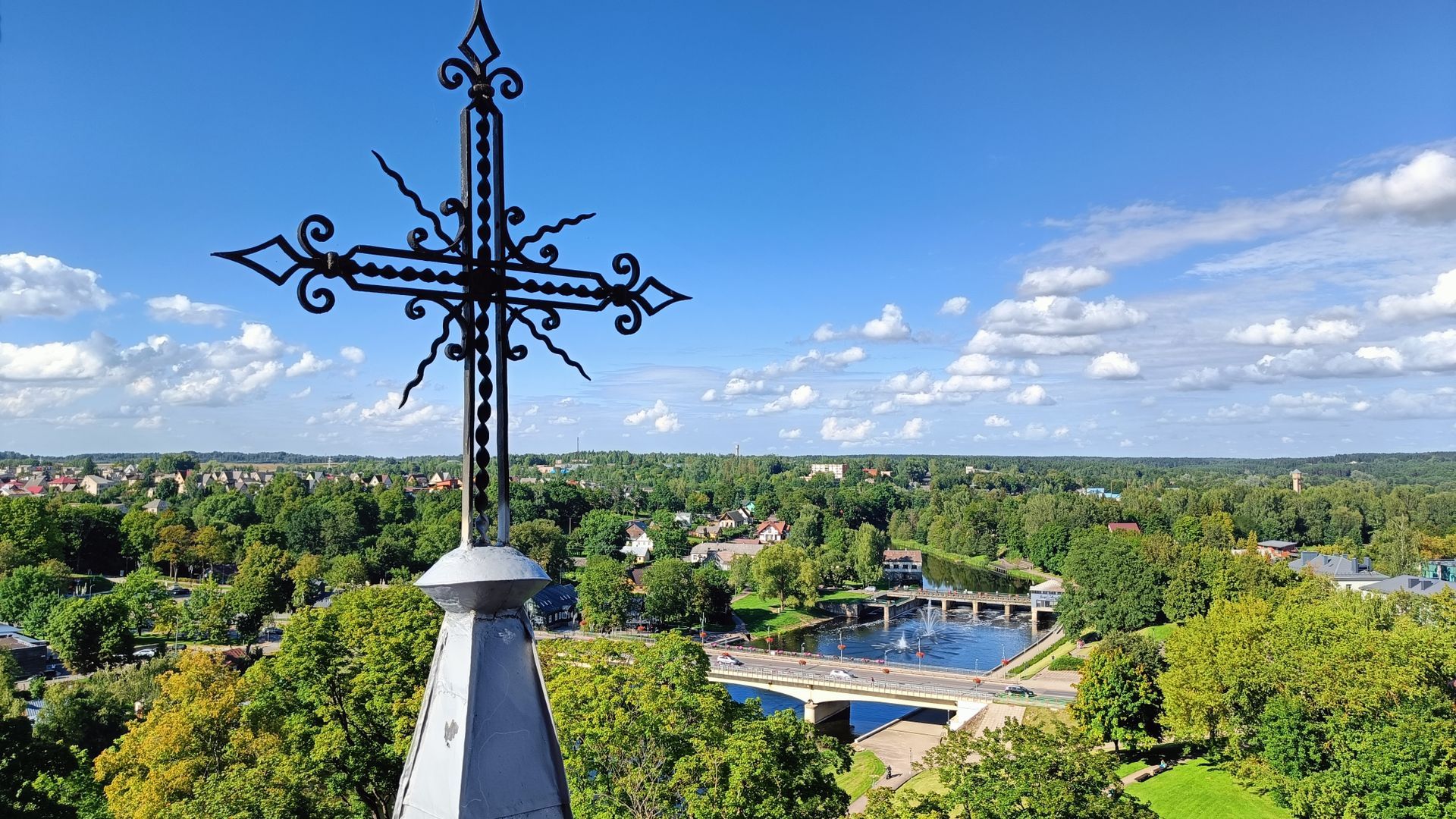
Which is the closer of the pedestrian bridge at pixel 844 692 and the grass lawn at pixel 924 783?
the grass lawn at pixel 924 783

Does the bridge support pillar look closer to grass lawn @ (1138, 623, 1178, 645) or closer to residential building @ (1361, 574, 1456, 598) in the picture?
grass lawn @ (1138, 623, 1178, 645)

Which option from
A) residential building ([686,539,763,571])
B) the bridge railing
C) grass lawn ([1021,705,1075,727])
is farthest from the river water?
residential building ([686,539,763,571])

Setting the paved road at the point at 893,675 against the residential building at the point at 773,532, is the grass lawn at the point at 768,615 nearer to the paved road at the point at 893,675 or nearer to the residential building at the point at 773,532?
the paved road at the point at 893,675

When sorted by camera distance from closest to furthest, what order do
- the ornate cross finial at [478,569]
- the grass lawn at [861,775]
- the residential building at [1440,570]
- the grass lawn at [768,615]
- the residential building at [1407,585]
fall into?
the ornate cross finial at [478,569] → the grass lawn at [861,775] → the residential building at [1407,585] → the residential building at [1440,570] → the grass lawn at [768,615]

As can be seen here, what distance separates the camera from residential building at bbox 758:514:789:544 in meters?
109

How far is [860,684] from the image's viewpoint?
153 ft

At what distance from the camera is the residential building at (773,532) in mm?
109056

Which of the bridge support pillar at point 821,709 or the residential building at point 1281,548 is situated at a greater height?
the residential building at point 1281,548

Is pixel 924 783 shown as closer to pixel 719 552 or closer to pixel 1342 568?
pixel 1342 568

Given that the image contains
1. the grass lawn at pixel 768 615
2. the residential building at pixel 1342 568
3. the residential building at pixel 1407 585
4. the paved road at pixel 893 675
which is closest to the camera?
the paved road at pixel 893 675

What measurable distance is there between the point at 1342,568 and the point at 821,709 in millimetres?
51023

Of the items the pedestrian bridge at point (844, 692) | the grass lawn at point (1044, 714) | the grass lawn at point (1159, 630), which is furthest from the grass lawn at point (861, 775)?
the grass lawn at point (1159, 630)

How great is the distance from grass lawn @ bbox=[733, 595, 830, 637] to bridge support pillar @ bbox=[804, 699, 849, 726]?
771 inches

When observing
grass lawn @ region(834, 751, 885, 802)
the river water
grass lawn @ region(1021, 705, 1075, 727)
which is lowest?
the river water
